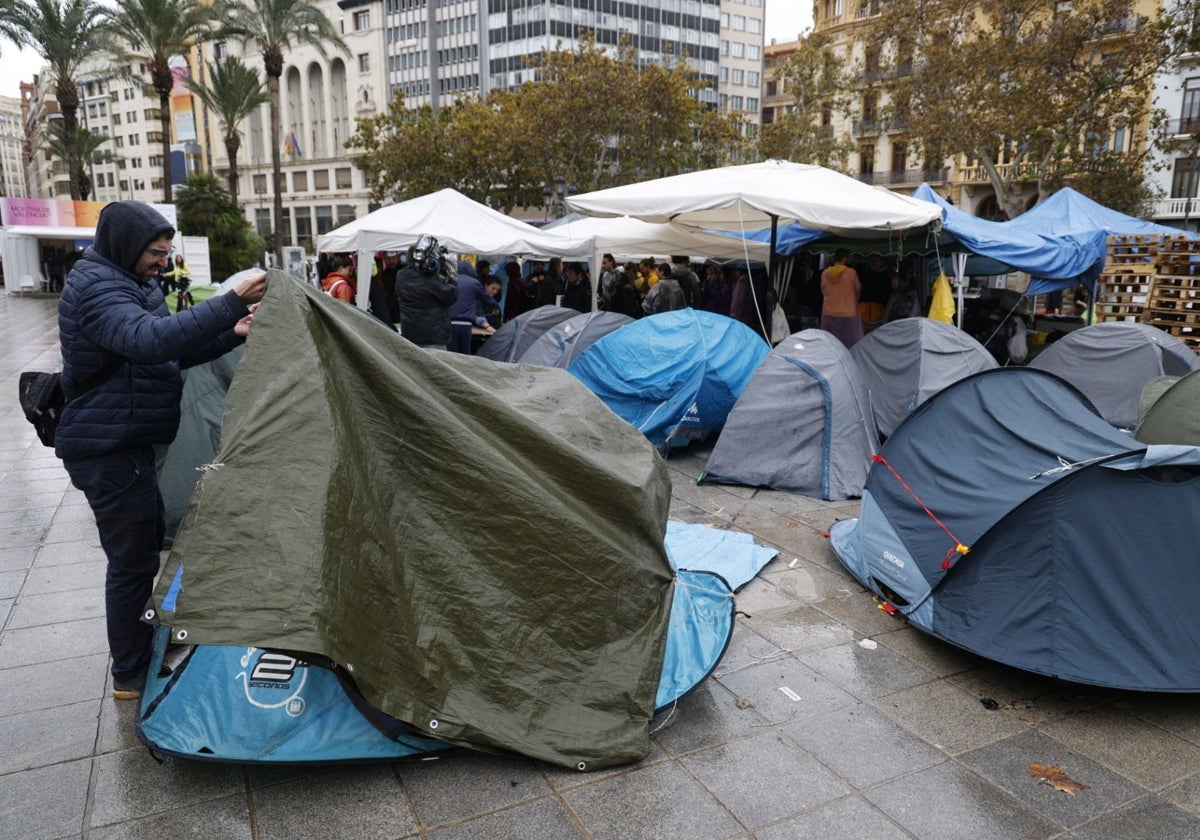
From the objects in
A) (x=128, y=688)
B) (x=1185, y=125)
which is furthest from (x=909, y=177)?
(x=128, y=688)

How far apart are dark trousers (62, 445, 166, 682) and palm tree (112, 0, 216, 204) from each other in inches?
1216

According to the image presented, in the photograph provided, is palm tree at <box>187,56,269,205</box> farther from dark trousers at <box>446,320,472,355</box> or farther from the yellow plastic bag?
the yellow plastic bag

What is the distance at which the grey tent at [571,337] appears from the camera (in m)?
8.93

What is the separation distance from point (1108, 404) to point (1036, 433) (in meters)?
5.69

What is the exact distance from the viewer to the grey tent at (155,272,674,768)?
8.18 feet

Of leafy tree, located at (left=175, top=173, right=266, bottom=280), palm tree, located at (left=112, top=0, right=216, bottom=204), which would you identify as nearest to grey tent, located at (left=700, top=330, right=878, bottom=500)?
palm tree, located at (left=112, top=0, right=216, bottom=204)

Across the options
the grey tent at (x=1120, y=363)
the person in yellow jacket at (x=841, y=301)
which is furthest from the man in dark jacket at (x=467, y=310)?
the grey tent at (x=1120, y=363)

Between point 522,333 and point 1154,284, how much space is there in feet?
34.0

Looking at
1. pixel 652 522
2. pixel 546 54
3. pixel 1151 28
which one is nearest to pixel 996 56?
pixel 1151 28

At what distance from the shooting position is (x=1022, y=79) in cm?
2050

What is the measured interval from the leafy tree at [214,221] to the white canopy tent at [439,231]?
959 inches

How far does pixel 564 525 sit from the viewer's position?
9.98ft

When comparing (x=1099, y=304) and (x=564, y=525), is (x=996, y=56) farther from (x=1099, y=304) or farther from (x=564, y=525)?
(x=564, y=525)

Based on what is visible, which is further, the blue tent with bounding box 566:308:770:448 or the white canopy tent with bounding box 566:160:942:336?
the white canopy tent with bounding box 566:160:942:336
